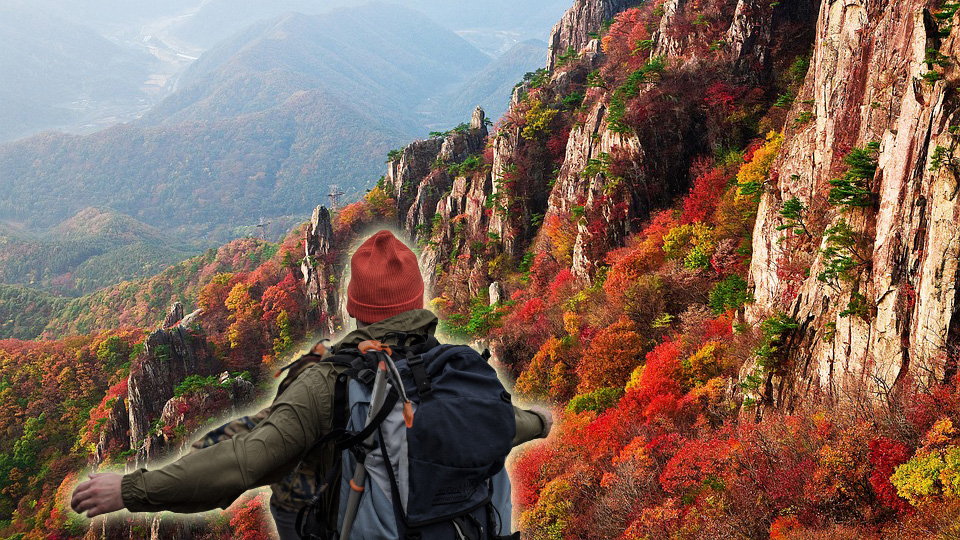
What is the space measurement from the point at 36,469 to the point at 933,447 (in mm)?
64001

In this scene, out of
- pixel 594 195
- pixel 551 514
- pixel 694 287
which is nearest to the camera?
pixel 551 514

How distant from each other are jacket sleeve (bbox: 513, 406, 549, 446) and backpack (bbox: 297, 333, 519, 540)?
0.40 m

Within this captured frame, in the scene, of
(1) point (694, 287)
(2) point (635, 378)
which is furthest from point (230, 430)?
(1) point (694, 287)

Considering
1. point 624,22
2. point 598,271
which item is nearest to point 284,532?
point 598,271

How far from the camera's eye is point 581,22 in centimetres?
5256

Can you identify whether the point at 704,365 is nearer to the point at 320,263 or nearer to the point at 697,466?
the point at 697,466

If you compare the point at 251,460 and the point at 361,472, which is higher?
the point at 251,460

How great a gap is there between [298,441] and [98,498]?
0.68 meters

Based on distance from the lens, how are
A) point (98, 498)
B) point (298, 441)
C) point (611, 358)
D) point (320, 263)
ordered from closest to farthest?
point (98, 498) < point (298, 441) < point (611, 358) < point (320, 263)

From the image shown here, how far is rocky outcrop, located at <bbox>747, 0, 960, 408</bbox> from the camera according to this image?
964 cm

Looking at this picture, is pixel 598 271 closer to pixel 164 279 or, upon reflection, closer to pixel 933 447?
pixel 933 447

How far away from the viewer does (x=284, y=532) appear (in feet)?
8.38

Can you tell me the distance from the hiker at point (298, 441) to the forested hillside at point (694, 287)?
27 cm

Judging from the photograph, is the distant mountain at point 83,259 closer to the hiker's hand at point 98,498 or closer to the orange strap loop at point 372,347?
the hiker's hand at point 98,498
